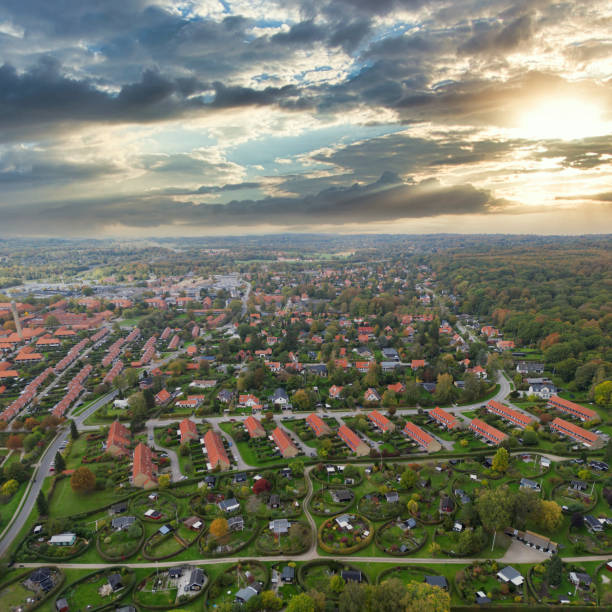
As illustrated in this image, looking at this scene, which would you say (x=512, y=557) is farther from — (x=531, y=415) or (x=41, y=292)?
(x=41, y=292)

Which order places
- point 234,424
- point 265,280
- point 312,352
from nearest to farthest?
point 234,424 < point 312,352 < point 265,280

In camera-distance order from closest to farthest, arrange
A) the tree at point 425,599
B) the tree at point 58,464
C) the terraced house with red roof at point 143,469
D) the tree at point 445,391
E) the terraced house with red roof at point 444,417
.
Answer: the tree at point 425,599, the terraced house with red roof at point 143,469, the tree at point 58,464, the terraced house with red roof at point 444,417, the tree at point 445,391

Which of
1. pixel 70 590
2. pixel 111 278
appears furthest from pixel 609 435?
pixel 111 278

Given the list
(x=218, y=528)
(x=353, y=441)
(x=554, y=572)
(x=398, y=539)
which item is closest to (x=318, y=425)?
(x=353, y=441)

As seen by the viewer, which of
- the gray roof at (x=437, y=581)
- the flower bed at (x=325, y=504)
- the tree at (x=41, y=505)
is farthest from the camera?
the flower bed at (x=325, y=504)

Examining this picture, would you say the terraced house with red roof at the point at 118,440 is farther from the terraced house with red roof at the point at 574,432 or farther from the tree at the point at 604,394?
the tree at the point at 604,394

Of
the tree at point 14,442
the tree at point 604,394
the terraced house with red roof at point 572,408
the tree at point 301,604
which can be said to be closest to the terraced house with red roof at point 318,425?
the tree at point 301,604
